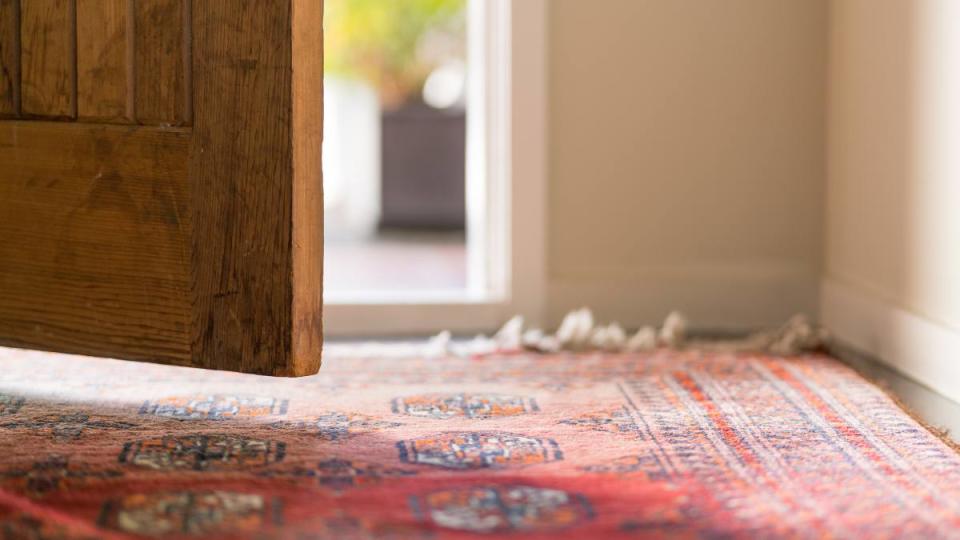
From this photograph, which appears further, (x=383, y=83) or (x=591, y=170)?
(x=383, y=83)

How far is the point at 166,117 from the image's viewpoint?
1562mm

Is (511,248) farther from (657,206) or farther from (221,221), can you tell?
(221,221)

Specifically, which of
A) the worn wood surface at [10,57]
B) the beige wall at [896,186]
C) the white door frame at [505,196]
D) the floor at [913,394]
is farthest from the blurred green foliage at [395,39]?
Answer: the worn wood surface at [10,57]

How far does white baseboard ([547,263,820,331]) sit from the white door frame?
9cm

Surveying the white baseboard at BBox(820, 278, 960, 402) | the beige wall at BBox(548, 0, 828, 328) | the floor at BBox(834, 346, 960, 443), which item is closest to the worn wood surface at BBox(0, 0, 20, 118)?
the beige wall at BBox(548, 0, 828, 328)

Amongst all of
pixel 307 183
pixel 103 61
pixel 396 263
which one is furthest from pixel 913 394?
pixel 396 263

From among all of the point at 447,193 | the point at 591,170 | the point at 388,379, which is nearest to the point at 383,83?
the point at 447,193

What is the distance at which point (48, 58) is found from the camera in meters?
1.63

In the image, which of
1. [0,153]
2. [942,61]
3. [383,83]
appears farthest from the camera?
[383,83]

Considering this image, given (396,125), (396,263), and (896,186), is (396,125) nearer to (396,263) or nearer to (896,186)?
(396,263)

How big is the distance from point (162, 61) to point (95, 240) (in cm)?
25

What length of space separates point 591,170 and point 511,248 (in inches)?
8.9

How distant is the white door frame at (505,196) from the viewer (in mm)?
2395

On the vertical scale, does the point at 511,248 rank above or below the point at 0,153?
below
